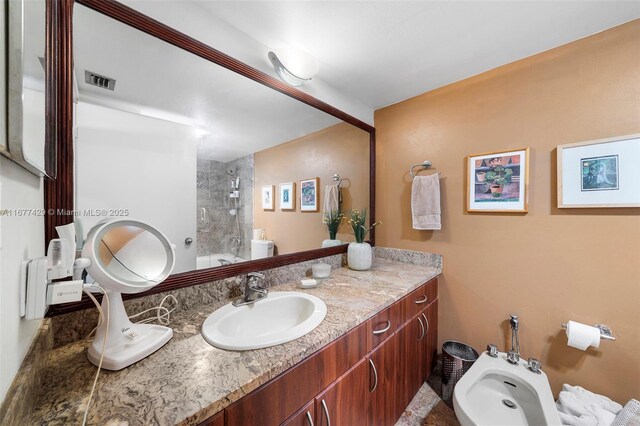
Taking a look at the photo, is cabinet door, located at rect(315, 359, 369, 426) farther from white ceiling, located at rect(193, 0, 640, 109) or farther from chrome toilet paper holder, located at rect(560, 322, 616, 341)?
white ceiling, located at rect(193, 0, 640, 109)

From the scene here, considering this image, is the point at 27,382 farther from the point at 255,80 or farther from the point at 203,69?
the point at 255,80

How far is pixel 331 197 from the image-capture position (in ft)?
5.87

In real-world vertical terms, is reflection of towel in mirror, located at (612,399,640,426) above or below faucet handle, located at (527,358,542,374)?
below

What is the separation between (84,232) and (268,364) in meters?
0.78

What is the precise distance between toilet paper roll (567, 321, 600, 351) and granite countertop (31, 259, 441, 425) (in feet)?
3.84

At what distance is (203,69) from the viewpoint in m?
1.08

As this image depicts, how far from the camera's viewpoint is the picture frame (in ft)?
4.63

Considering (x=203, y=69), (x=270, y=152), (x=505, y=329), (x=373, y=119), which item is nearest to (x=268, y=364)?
(x=270, y=152)

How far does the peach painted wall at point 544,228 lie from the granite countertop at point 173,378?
115 cm

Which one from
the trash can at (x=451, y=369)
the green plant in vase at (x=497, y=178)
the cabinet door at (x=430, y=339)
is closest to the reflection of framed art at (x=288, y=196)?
the cabinet door at (x=430, y=339)

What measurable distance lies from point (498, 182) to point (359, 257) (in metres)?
1.04

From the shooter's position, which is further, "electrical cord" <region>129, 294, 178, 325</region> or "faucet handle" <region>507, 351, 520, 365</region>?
"faucet handle" <region>507, 351, 520, 365</region>

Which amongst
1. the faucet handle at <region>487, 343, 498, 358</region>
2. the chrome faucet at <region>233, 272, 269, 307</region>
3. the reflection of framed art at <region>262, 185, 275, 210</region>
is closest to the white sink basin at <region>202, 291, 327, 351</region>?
the chrome faucet at <region>233, 272, 269, 307</region>

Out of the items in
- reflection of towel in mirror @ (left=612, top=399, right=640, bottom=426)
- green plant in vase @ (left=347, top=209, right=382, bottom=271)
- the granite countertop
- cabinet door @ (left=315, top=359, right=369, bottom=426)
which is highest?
green plant in vase @ (left=347, top=209, right=382, bottom=271)
